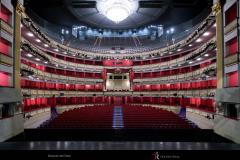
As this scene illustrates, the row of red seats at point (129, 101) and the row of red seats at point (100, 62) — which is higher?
the row of red seats at point (100, 62)

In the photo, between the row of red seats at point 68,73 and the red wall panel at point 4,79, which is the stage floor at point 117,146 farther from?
the row of red seats at point 68,73

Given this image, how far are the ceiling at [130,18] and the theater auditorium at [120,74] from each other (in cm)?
14

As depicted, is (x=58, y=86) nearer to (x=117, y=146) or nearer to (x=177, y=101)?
(x=177, y=101)

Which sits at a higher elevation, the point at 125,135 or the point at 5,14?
the point at 5,14

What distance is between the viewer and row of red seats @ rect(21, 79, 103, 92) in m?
20.2

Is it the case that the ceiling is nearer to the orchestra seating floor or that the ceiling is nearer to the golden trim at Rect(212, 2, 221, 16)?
the golden trim at Rect(212, 2, 221, 16)

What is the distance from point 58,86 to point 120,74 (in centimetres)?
1295

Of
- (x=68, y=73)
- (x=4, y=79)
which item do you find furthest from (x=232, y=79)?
(x=68, y=73)

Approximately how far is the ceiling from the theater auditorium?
144 mm

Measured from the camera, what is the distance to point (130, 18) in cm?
2873

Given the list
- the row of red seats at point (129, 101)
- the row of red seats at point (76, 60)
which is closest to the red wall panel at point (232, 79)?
the row of red seats at point (129, 101)

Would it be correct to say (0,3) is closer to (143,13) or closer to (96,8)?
(96,8)

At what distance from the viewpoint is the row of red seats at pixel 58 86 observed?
66.3 feet
